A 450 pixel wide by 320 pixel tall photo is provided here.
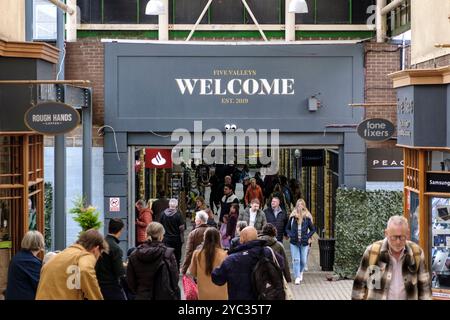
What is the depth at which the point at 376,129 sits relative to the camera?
17984mm

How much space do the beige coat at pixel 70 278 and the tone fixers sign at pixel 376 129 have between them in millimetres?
10170

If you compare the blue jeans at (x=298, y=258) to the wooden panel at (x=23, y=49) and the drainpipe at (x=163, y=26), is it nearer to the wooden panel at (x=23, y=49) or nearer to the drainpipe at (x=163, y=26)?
the drainpipe at (x=163, y=26)

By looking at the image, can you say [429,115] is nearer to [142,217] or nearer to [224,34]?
[142,217]

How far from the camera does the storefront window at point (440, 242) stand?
45.1 feet

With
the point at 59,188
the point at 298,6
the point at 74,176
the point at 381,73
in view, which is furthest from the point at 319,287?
the point at 74,176

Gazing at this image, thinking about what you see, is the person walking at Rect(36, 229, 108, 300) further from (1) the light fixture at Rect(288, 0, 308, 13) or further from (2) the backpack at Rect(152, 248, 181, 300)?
(1) the light fixture at Rect(288, 0, 308, 13)

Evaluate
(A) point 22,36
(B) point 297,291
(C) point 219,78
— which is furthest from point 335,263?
(A) point 22,36

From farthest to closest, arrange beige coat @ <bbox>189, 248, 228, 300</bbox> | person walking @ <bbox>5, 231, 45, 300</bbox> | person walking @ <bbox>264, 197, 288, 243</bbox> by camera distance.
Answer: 1. person walking @ <bbox>264, 197, 288, 243</bbox>
2. beige coat @ <bbox>189, 248, 228, 300</bbox>
3. person walking @ <bbox>5, 231, 45, 300</bbox>

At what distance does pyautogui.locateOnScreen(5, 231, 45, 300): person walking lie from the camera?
9.80m

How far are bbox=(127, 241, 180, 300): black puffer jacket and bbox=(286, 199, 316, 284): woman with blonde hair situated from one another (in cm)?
828

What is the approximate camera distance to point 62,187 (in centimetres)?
1691

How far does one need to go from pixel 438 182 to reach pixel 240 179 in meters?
18.7

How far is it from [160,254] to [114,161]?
10620 mm

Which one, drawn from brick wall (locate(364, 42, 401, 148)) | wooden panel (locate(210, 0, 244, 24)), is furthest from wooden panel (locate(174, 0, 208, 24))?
brick wall (locate(364, 42, 401, 148))
